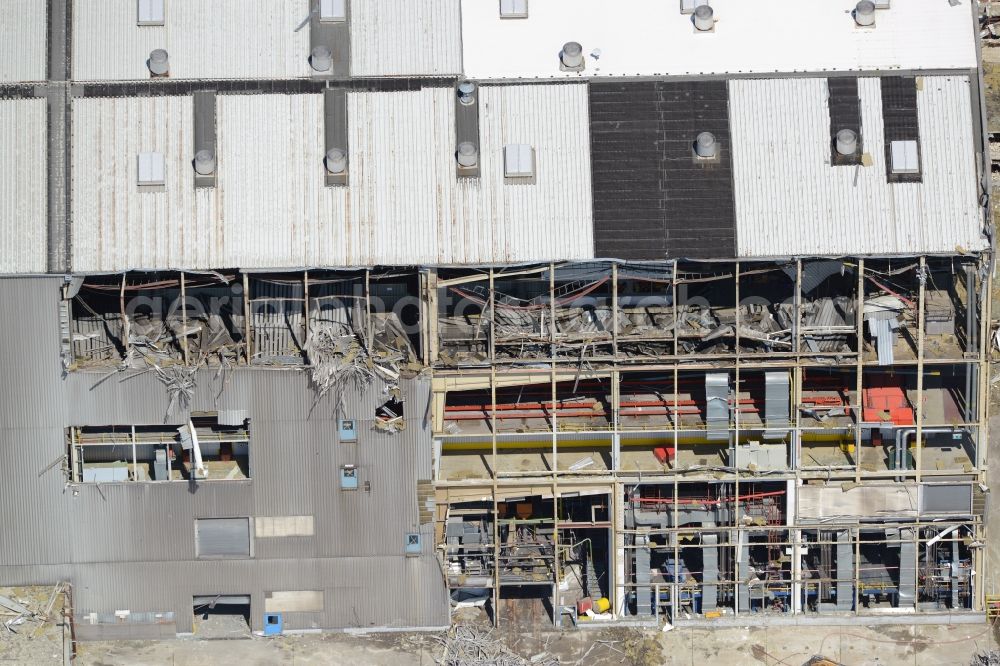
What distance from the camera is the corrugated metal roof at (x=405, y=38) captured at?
54656mm

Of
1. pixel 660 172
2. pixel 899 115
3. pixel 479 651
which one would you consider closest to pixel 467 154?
pixel 660 172

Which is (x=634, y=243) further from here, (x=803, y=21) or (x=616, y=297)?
(x=803, y=21)

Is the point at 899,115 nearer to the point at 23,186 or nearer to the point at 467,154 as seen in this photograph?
the point at 467,154

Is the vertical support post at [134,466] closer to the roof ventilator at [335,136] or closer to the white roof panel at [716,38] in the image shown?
the roof ventilator at [335,136]

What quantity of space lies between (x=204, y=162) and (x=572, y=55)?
1607 centimetres

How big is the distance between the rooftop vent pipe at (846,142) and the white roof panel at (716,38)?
338cm

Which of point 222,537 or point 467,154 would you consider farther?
point 222,537

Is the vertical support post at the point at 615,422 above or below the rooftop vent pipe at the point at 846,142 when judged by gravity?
below

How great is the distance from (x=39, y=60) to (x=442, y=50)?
1708 centimetres

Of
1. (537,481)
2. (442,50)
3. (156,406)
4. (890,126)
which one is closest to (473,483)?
(537,481)

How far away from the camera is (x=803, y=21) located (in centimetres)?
5528

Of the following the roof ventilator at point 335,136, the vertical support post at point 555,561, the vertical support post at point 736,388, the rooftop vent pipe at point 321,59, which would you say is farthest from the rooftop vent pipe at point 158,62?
the vertical support post at point 736,388

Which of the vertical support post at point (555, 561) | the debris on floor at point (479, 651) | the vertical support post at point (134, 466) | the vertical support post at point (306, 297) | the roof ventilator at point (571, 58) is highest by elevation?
the roof ventilator at point (571, 58)

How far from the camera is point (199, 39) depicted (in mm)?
54969
